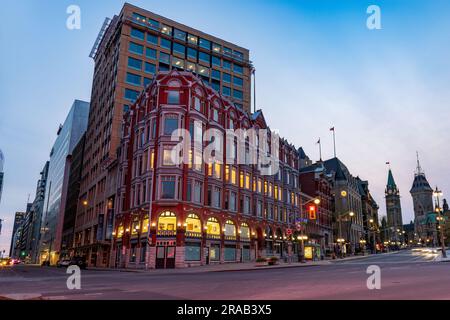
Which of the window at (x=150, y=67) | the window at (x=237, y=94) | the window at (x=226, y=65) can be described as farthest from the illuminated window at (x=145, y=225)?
the window at (x=226, y=65)

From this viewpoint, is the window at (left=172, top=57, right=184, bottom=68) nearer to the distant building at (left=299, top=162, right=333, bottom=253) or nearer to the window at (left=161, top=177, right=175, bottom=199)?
the distant building at (left=299, top=162, right=333, bottom=253)

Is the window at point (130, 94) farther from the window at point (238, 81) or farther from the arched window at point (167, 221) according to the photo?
the arched window at point (167, 221)

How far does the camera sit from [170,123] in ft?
157

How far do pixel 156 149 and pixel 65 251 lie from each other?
68613 millimetres

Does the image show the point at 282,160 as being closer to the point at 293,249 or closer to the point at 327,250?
A: the point at 293,249

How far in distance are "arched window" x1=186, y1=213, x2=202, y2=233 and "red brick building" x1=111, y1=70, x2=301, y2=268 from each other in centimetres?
12

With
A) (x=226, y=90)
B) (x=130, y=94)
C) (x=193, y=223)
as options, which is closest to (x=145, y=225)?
(x=193, y=223)

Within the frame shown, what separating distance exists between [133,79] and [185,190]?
116 feet

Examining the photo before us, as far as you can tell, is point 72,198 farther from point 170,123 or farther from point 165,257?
point 165,257

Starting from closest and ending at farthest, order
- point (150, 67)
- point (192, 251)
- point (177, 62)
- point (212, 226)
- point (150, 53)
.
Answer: point (192, 251), point (212, 226), point (150, 67), point (150, 53), point (177, 62)

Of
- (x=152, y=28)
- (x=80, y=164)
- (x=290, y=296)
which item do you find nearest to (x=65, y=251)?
(x=80, y=164)

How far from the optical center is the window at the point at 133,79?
71875mm

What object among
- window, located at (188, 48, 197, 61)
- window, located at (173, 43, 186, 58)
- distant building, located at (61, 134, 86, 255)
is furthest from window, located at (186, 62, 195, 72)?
distant building, located at (61, 134, 86, 255)

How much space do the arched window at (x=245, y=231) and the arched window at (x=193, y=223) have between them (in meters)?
10.1
